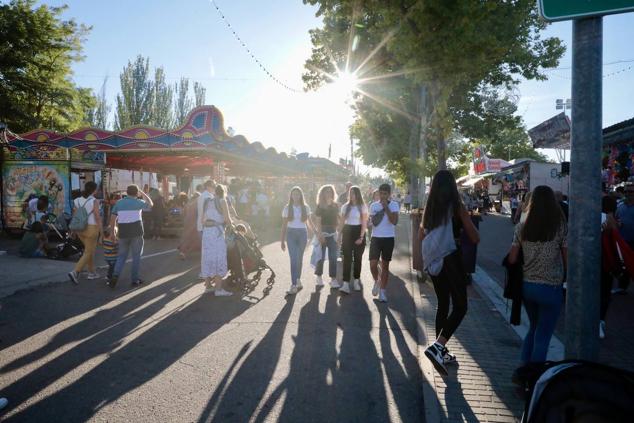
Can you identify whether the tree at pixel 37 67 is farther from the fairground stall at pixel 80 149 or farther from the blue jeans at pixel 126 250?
the blue jeans at pixel 126 250

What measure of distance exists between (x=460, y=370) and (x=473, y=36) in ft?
20.4

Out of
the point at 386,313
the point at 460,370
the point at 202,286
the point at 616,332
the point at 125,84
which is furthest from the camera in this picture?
the point at 125,84

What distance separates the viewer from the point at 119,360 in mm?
4121

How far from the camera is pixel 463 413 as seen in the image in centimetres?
315

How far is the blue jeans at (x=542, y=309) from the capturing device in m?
3.41

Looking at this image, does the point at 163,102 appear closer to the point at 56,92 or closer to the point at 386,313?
the point at 56,92

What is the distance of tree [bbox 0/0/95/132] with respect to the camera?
1936 centimetres

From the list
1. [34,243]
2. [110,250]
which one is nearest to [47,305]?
[110,250]

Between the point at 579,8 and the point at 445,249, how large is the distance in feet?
7.15

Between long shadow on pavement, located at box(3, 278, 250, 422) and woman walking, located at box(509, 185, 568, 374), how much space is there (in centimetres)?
325

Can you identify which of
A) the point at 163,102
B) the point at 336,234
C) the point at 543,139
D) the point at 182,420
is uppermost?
the point at 163,102

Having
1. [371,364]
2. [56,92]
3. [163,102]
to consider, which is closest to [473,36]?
[371,364]

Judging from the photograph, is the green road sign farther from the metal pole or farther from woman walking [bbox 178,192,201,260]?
woman walking [bbox 178,192,201,260]

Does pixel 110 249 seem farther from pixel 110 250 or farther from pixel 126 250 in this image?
pixel 126 250
